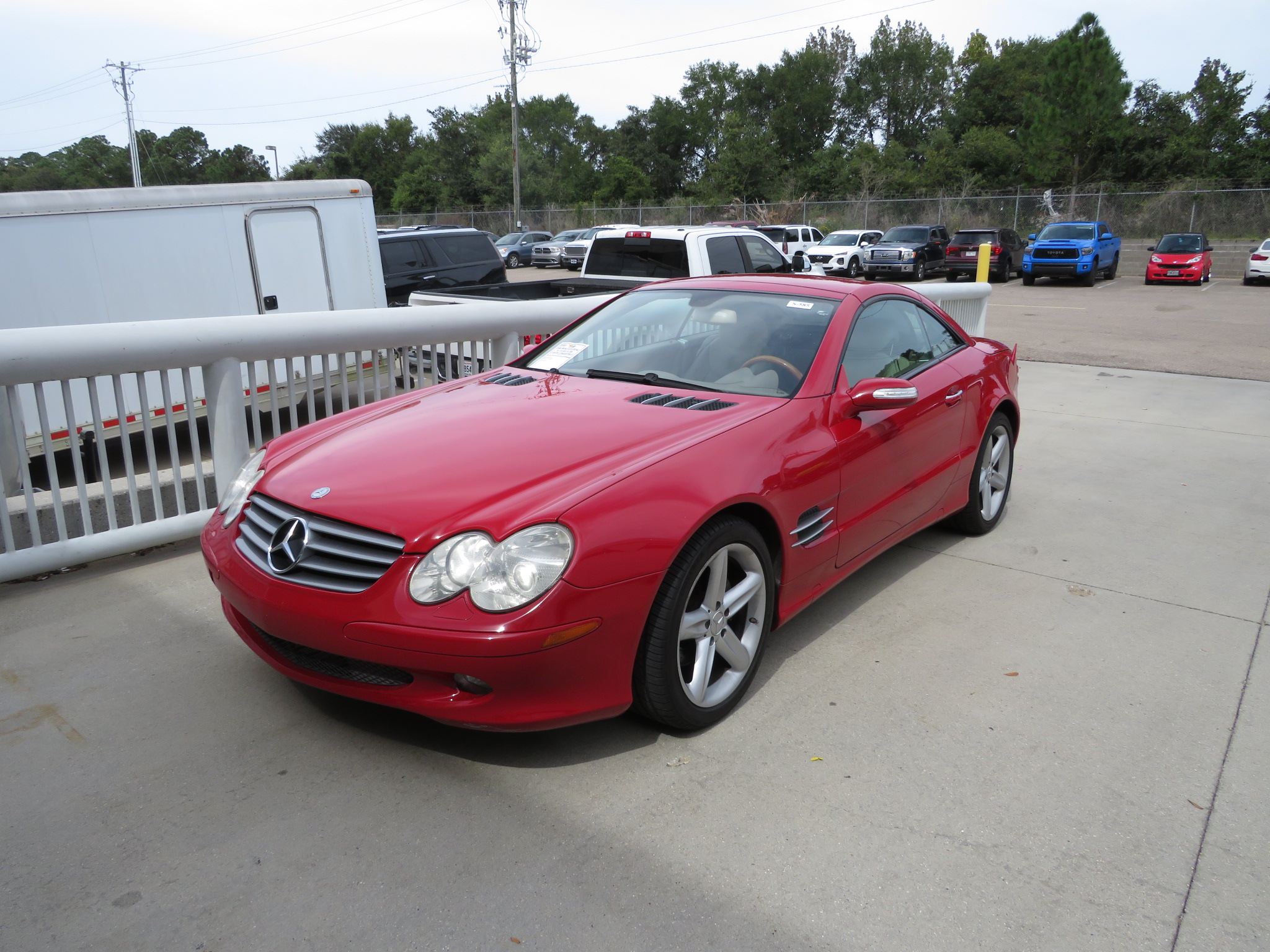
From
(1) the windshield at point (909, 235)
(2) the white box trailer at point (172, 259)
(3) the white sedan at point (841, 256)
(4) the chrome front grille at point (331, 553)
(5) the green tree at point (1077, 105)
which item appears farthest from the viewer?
(5) the green tree at point (1077, 105)

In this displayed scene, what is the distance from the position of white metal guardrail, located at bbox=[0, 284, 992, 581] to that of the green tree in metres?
49.6

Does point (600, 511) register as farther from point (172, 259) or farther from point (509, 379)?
point (172, 259)

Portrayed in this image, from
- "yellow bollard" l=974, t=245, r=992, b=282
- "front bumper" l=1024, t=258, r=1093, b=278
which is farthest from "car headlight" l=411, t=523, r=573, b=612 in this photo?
"front bumper" l=1024, t=258, r=1093, b=278

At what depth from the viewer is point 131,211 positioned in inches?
314

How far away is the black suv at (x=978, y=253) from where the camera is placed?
2850cm

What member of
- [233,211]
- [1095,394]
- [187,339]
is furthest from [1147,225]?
[187,339]

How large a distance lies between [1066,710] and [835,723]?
0.88 meters

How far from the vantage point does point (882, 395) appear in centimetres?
374

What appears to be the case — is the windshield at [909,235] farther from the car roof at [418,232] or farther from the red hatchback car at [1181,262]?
the car roof at [418,232]

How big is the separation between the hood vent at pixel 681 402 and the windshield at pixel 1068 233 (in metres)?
28.3

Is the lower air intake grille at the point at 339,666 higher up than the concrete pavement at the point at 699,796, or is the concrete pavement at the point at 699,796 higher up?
the lower air intake grille at the point at 339,666

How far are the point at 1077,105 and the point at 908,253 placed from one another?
28461 mm

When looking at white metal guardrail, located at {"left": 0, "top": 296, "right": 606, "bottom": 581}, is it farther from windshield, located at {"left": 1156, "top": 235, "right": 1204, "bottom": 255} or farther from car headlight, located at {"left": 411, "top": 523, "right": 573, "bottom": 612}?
windshield, located at {"left": 1156, "top": 235, "right": 1204, "bottom": 255}

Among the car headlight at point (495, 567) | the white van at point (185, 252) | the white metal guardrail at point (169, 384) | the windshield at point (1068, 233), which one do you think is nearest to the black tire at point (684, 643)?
the car headlight at point (495, 567)
